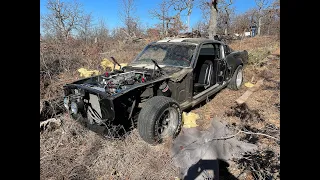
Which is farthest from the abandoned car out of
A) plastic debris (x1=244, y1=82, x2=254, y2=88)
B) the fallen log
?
plastic debris (x1=244, y1=82, x2=254, y2=88)

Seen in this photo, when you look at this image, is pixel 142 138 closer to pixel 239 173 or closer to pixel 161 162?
pixel 161 162

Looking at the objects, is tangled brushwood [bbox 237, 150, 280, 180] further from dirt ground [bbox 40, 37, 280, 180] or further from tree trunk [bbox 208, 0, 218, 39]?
tree trunk [bbox 208, 0, 218, 39]

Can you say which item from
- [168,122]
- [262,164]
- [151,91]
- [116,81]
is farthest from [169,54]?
[262,164]

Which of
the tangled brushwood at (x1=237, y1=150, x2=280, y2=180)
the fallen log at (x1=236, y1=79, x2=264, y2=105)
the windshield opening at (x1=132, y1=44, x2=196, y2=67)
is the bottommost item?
the tangled brushwood at (x1=237, y1=150, x2=280, y2=180)

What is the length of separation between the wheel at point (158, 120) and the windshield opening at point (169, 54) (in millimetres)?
1207

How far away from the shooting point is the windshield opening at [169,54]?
180 inches

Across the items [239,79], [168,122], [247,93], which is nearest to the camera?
[168,122]

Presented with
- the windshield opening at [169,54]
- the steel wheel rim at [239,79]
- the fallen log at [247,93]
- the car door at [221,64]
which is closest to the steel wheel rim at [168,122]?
the windshield opening at [169,54]

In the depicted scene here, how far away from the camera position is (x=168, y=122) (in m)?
3.76

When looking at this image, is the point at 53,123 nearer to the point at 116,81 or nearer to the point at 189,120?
the point at 116,81

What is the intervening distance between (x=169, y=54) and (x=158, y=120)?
1.90m

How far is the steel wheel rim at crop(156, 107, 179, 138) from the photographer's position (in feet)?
11.8
